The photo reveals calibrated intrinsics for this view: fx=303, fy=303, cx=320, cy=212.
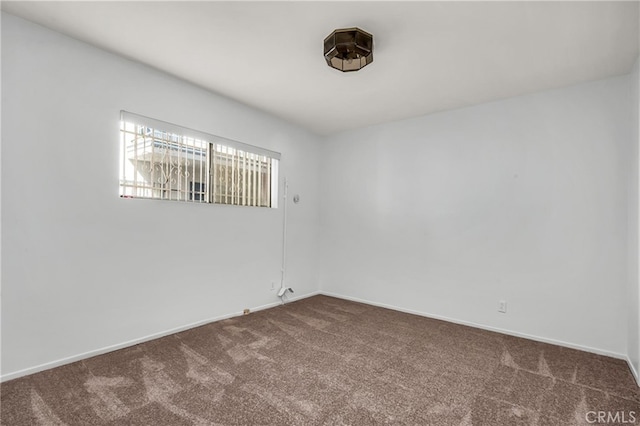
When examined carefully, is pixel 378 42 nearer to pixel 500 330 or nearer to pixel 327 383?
pixel 327 383

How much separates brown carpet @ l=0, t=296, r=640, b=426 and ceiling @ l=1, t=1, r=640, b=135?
8.47 feet

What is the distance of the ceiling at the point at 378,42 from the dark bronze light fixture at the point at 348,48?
0.19 feet

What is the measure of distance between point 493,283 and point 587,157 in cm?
155

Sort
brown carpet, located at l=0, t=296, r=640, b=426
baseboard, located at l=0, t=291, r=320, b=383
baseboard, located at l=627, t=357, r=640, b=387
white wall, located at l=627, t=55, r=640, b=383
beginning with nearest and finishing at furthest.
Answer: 1. brown carpet, located at l=0, t=296, r=640, b=426
2. baseboard, located at l=0, t=291, r=320, b=383
3. baseboard, located at l=627, t=357, r=640, b=387
4. white wall, located at l=627, t=55, r=640, b=383

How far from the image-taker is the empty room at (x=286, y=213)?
6.74 feet

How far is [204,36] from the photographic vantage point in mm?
2350

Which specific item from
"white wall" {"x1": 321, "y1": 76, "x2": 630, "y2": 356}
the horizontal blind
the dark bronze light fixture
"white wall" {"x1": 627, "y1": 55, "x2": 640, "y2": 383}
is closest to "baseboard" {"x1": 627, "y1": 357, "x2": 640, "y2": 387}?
"white wall" {"x1": 627, "y1": 55, "x2": 640, "y2": 383}

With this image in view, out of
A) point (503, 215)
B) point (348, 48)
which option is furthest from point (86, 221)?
point (503, 215)

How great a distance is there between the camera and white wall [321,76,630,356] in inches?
112

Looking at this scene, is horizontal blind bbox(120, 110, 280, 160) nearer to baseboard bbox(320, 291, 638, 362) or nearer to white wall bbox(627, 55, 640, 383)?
baseboard bbox(320, 291, 638, 362)

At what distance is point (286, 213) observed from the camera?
4379 mm

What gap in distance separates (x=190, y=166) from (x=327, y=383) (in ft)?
8.37

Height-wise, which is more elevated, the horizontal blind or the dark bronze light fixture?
the dark bronze light fixture

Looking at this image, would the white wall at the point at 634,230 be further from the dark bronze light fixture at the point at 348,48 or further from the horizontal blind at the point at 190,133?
the horizontal blind at the point at 190,133
